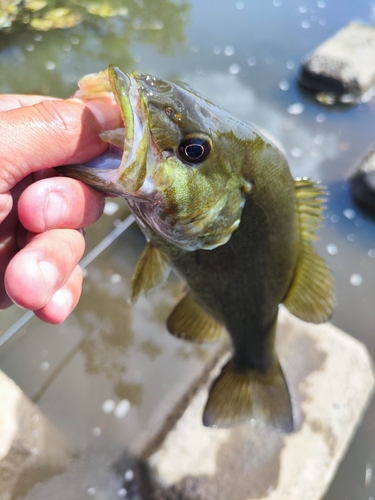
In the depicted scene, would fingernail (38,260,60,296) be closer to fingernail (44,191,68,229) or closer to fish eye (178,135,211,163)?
fingernail (44,191,68,229)

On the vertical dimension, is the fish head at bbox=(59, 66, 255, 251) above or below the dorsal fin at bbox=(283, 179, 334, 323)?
above

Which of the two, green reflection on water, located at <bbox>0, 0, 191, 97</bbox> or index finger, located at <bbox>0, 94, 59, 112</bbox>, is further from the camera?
green reflection on water, located at <bbox>0, 0, 191, 97</bbox>

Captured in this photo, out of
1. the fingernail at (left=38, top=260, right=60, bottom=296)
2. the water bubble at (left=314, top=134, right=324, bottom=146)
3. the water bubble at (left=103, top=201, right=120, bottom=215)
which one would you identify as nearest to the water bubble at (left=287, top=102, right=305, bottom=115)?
the water bubble at (left=314, top=134, right=324, bottom=146)

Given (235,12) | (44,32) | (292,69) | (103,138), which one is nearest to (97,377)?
(103,138)

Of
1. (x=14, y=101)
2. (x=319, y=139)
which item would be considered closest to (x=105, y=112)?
(x=14, y=101)

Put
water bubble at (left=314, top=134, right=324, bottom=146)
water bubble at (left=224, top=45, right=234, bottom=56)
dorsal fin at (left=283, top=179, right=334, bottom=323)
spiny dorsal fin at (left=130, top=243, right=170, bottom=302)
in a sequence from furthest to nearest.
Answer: water bubble at (left=224, top=45, right=234, bottom=56) < water bubble at (left=314, top=134, right=324, bottom=146) < spiny dorsal fin at (left=130, top=243, right=170, bottom=302) < dorsal fin at (left=283, top=179, right=334, bottom=323)

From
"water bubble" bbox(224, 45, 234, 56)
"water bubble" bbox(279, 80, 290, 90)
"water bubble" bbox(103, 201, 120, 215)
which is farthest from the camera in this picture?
"water bubble" bbox(224, 45, 234, 56)

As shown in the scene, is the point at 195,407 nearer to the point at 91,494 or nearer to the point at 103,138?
the point at 91,494

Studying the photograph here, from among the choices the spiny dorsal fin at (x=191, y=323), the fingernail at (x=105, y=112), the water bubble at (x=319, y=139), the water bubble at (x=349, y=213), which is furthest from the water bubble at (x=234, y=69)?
the fingernail at (x=105, y=112)
